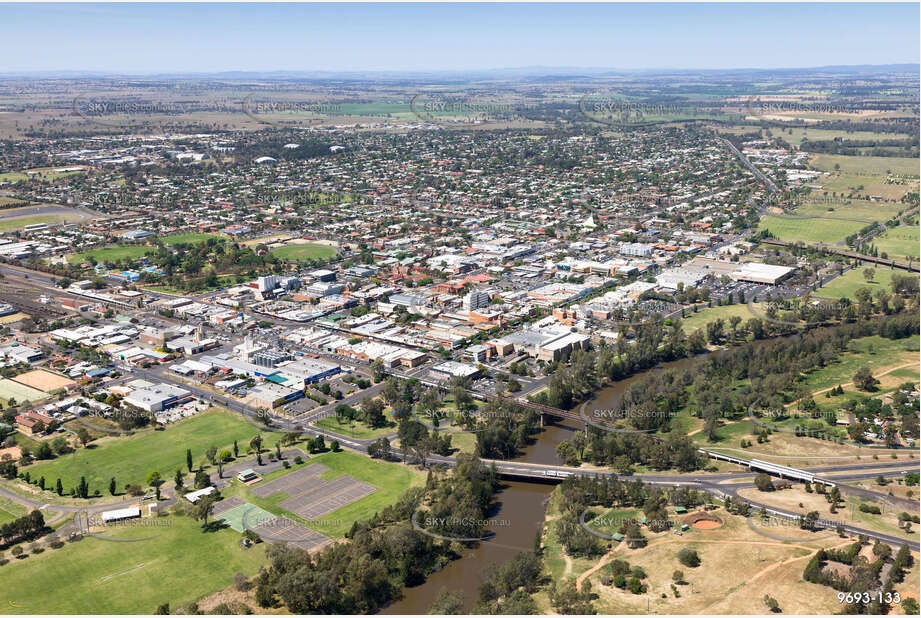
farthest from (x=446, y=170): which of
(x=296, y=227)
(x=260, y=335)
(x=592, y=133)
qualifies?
(x=260, y=335)

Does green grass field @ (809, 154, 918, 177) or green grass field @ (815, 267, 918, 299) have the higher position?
green grass field @ (809, 154, 918, 177)

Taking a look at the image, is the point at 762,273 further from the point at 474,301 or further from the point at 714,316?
the point at 474,301

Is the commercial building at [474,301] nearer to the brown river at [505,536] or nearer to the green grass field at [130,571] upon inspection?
the brown river at [505,536]

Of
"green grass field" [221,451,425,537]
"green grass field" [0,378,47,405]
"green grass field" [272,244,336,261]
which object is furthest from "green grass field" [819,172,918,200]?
"green grass field" [0,378,47,405]

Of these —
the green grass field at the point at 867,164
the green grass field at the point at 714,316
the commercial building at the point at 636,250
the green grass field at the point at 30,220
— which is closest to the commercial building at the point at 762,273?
the green grass field at the point at 714,316

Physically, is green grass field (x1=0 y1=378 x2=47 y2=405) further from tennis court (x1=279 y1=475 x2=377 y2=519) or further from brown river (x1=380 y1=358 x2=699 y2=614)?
brown river (x1=380 y1=358 x2=699 y2=614)

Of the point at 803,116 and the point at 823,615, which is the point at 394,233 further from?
the point at 803,116

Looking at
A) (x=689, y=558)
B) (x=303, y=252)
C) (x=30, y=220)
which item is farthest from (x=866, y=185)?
(x=30, y=220)
